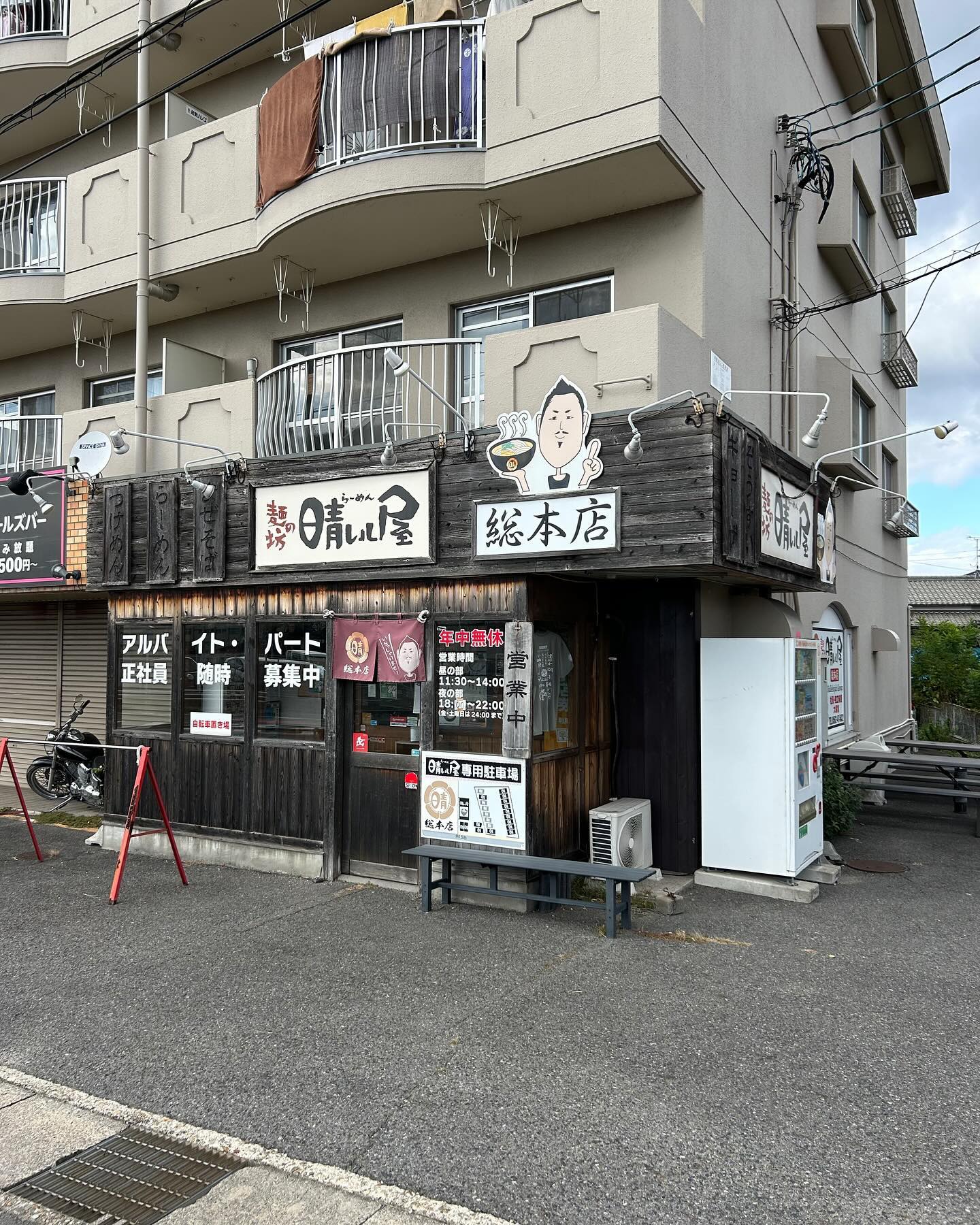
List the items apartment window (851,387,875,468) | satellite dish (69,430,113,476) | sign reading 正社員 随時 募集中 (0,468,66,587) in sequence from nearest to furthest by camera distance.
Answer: satellite dish (69,430,113,476), sign reading 正社員 随時 募集中 (0,468,66,587), apartment window (851,387,875,468)

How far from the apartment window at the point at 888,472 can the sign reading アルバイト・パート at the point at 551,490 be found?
11.0 meters

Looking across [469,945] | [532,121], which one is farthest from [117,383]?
[469,945]

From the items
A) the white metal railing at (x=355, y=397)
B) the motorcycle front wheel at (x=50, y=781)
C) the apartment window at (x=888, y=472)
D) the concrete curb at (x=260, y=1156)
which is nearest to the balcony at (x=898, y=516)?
the apartment window at (x=888, y=472)

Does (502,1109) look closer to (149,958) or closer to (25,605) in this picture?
(149,958)

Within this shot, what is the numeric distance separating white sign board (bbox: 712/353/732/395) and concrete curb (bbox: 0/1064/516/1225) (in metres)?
6.81

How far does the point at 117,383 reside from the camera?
13.0 metres

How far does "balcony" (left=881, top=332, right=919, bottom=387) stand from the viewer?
1659 centimetres

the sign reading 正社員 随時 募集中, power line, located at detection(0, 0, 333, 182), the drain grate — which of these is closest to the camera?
the drain grate

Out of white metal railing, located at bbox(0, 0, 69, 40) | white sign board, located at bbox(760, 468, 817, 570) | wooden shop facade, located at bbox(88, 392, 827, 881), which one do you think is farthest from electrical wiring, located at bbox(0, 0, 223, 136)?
white sign board, located at bbox(760, 468, 817, 570)

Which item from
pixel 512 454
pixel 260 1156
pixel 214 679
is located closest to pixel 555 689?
pixel 512 454

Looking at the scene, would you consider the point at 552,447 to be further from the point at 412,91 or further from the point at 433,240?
the point at 412,91

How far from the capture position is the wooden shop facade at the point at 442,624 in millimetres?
7184

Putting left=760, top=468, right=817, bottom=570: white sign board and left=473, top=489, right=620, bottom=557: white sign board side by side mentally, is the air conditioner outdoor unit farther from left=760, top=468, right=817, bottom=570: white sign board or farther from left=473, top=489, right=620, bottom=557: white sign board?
left=760, top=468, right=817, bottom=570: white sign board

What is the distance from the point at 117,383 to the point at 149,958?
929cm
